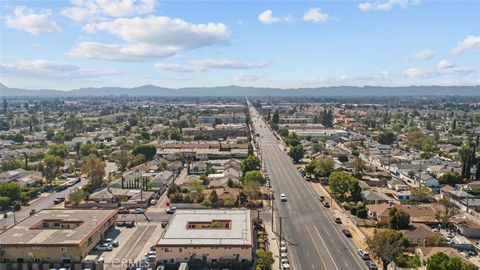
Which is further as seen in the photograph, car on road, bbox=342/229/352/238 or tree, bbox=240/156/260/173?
tree, bbox=240/156/260/173

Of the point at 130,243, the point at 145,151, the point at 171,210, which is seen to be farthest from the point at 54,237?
the point at 145,151

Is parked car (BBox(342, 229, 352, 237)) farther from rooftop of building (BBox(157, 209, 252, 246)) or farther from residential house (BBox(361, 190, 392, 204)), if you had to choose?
residential house (BBox(361, 190, 392, 204))

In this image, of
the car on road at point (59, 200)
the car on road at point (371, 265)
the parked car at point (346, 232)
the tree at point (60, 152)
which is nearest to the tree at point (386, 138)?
the parked car at point (346, 232)

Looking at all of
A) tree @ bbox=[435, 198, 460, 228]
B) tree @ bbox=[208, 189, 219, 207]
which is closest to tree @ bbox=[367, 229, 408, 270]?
tree @ bbox=[435, 198, 460, 228]

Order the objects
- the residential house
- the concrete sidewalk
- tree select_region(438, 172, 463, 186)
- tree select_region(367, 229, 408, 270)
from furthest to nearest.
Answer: tree select_region(438, 172, 463, 186) → the residential house → the concrete sidewalk → tree select_region(367, 229, 408, 270)

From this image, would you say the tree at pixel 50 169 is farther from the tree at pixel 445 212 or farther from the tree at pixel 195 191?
the tree at pixel 445 212

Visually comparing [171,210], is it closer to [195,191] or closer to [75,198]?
[195,191]

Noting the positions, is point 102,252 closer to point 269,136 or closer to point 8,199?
point 8,199
